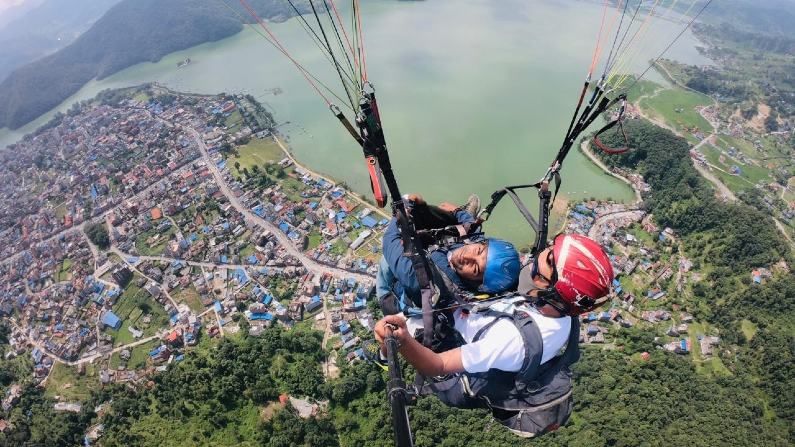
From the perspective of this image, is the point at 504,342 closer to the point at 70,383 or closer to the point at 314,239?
the point at 314,239

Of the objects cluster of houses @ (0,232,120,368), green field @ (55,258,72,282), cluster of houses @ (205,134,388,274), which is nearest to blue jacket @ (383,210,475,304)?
cluster of houses @ (205,134,388,274)

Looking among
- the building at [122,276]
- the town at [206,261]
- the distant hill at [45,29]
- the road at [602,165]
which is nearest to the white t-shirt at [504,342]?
the town at [206,261]

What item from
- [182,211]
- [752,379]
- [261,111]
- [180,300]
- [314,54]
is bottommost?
[752,379]

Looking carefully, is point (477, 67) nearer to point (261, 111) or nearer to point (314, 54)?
point (314, 54)

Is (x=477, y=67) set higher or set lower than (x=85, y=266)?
higher

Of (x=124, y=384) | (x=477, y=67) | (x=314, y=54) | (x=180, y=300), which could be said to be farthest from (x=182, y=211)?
(x=477, y=67)

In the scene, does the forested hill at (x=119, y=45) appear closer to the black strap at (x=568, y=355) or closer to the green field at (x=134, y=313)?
the green field at (x=134, y=313)

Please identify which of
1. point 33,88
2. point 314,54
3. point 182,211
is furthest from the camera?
point 33,88
